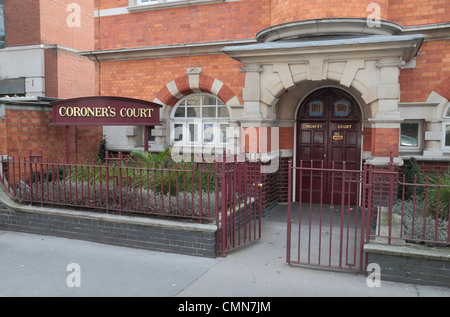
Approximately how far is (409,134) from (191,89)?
17.8 feet

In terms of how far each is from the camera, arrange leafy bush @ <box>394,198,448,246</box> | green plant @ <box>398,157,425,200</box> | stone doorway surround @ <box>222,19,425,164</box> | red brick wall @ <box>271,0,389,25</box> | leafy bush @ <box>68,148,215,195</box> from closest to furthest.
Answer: leafy bush @ <box>394,198,448,246</box>, leafy bush @ <box>68,148,215,195</box>, stone doorway surround @ <box>222,19,425,164</box>, green plant @ <box>398,157,425,200</box>, red brick wall @ <box>271,0,389,25</box>

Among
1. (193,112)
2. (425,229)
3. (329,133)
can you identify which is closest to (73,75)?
(193,112)

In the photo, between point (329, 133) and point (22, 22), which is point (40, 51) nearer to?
point (22, 22)

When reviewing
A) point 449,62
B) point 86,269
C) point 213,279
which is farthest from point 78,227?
point 449,62

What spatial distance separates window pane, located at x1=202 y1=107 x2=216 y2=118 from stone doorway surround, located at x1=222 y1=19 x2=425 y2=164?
78.5 inches

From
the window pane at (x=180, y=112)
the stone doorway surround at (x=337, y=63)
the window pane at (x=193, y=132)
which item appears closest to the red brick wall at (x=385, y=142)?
the stone doorway surround at (x=337, y=63)

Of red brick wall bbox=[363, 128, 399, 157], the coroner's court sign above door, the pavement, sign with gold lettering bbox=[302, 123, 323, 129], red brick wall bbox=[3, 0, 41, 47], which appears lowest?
the pavement

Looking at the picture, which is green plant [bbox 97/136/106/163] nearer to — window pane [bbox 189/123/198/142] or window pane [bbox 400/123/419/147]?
window pane [bbox 189/123/198/142]

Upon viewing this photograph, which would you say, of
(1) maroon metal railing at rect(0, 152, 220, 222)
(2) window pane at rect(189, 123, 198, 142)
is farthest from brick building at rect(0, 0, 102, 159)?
(1) maroon metal railing at rect(0, 152, 220, 222)

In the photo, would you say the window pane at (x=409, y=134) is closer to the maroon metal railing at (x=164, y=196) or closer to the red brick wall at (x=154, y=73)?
the red brick wall at (x=154, y=73)

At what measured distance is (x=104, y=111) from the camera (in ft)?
28.8

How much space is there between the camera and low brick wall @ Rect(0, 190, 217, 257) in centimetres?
606

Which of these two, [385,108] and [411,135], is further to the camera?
[411,135]

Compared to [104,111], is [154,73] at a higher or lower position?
higher
